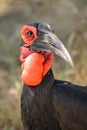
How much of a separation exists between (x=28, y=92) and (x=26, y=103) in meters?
0.11

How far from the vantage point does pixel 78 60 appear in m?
9.72

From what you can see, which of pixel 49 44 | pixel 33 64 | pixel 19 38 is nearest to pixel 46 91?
pixel 33 64

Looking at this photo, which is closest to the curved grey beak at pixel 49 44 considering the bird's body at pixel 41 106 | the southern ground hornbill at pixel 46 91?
the southern ground hornbill at pixel 46 91

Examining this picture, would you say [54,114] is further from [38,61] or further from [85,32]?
[85,32]

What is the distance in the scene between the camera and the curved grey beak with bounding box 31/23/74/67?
19.3ft

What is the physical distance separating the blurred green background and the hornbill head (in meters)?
2.39

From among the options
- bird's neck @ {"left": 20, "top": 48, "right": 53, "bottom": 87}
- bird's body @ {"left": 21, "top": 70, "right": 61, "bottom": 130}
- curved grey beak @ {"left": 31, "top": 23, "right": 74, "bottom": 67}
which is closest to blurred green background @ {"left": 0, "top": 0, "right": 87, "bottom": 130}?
bird's body @ {"left": 21, "top": 70, "right": 61, "bottom": 130}

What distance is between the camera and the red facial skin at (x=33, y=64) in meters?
6.05

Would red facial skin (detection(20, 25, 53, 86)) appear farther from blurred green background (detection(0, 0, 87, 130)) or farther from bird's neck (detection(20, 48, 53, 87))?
blurred green background (detection(0, 0, 87, 130))

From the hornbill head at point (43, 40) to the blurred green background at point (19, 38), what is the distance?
239 centimetres

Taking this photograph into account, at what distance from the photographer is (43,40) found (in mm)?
6008

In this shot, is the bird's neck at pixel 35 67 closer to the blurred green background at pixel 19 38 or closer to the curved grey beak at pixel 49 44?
the curved grey beak at pixel 49 44

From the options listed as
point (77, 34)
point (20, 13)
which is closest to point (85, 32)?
point (77, 34)

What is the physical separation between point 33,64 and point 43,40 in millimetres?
235
